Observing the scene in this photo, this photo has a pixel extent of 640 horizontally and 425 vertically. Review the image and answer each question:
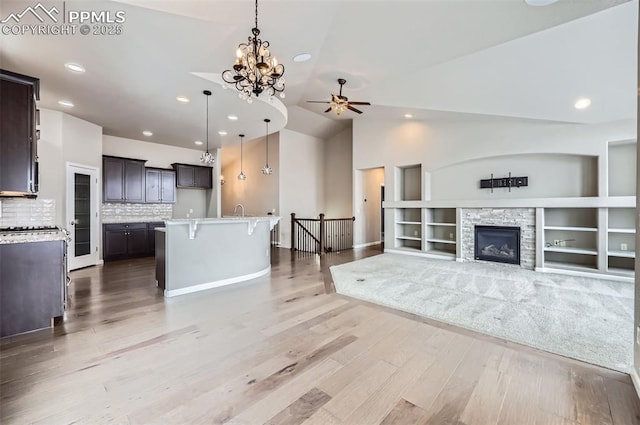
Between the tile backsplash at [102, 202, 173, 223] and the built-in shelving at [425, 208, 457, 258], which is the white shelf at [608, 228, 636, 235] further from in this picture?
the tile backsplash at [102, 202, 173, 223]

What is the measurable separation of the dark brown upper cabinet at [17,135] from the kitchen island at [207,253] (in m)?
1.49

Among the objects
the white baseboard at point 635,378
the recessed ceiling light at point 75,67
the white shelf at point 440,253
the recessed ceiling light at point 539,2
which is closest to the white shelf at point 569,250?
the white shelf at point 440,253

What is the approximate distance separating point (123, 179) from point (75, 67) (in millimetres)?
3743

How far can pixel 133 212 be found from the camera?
6.91 m

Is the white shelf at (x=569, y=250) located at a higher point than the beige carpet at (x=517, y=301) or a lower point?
higher

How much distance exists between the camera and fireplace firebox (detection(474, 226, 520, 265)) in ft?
18.7

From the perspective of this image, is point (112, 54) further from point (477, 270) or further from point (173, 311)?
point (477, 270)

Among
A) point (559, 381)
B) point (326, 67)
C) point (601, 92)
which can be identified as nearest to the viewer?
point (559, 381)

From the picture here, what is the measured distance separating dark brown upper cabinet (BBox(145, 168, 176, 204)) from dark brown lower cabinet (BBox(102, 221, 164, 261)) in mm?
662

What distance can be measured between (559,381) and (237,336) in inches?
105

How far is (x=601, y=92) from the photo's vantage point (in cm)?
425

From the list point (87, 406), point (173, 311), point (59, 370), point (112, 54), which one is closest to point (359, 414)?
point (87, 406)

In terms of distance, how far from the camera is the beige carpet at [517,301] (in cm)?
254

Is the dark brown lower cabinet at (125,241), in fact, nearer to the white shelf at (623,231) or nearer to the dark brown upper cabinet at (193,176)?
the dark brown upper cabinet at (193,176)
